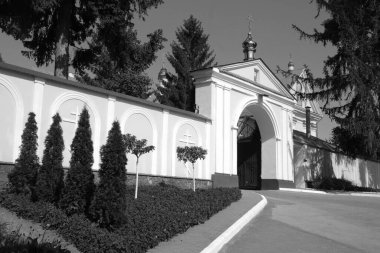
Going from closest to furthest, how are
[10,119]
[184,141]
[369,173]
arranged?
[10,119] < [184,141] < [369,173]

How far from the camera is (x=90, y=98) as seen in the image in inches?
619

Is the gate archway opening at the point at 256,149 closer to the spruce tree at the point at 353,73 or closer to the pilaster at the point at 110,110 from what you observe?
the spruce tree at the point at 353,73

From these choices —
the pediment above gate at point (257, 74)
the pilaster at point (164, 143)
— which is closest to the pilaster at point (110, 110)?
the pilaster at point (164, 143)

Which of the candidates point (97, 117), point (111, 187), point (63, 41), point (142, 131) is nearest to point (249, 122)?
point (142, 131)

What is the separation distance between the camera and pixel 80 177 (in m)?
10.5

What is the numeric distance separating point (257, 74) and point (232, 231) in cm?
1495

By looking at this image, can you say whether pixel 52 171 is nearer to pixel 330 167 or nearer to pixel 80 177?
pixel 80 177

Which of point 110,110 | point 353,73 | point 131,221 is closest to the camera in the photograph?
point 131,221

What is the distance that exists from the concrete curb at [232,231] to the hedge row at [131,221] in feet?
3.09

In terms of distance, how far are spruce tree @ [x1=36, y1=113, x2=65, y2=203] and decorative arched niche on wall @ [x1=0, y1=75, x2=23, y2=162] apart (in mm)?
2698

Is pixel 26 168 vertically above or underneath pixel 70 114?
underneath

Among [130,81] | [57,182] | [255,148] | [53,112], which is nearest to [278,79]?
[255,148]

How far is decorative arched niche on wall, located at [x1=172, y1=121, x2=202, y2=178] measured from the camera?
18.7 m

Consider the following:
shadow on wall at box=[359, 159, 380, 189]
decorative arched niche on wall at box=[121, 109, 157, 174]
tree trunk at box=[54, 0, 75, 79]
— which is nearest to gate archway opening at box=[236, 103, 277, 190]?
decorative arched niche on wall at box=[121, 109, 157, 174]
